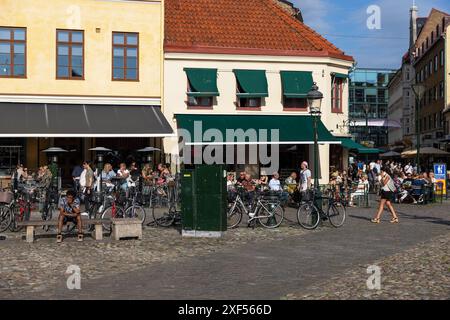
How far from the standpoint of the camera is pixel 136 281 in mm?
8820

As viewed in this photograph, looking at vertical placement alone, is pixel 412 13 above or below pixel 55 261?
above

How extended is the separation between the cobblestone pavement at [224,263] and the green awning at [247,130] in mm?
9688

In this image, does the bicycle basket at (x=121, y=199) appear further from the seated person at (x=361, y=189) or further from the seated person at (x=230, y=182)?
the seated person at (x=361, y=189)

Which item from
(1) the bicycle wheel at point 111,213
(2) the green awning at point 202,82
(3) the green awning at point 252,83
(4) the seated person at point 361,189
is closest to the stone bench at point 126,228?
(1) the bicycle wheel at point 111,213

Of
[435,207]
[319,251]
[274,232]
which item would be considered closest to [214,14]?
[435,207]

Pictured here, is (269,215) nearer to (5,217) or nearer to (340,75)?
(5,217)

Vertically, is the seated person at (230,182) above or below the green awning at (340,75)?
below

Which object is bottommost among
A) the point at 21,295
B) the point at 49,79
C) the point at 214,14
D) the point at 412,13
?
the point at 21,295

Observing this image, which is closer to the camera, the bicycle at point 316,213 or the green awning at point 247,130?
the bicycle at point 316,213

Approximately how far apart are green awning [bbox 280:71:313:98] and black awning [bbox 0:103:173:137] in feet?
18.7

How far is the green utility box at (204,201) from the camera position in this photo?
45.4ft
